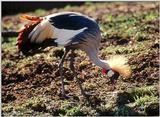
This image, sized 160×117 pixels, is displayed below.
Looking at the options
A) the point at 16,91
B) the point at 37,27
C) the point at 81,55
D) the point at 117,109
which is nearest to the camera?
the point at 117,109

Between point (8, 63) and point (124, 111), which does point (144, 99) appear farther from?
point (8, 63)

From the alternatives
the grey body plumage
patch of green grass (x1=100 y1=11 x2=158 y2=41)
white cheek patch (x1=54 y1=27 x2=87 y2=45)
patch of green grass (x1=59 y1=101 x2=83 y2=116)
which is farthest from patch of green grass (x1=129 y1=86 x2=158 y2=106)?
patch of green grass (x1=100 y1=11 x2=158 y2=41)

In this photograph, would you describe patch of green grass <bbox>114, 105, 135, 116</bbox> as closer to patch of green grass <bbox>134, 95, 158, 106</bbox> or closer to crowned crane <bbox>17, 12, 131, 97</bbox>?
patch of green grass <bbox>134, 95, 158, 106</bbox>

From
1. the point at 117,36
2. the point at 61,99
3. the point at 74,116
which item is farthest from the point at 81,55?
the point at 74,116

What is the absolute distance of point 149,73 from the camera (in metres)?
7.32

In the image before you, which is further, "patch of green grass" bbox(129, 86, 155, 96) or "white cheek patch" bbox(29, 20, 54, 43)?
"white cheek patch" bbox(29, 20, 54, 43)

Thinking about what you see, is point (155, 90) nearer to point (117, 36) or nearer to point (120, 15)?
point (117, 36)

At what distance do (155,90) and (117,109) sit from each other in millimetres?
632

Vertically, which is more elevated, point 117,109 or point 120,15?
point 120,15

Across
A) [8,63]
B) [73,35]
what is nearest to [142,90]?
[73,35]

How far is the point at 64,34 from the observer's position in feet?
22.4

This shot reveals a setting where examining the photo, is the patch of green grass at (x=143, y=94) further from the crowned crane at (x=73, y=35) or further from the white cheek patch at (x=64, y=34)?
the white cheek patch at (x=64, y=34)

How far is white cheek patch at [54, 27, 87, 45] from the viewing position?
22.3 ft

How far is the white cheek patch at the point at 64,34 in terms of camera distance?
6.80 metres
